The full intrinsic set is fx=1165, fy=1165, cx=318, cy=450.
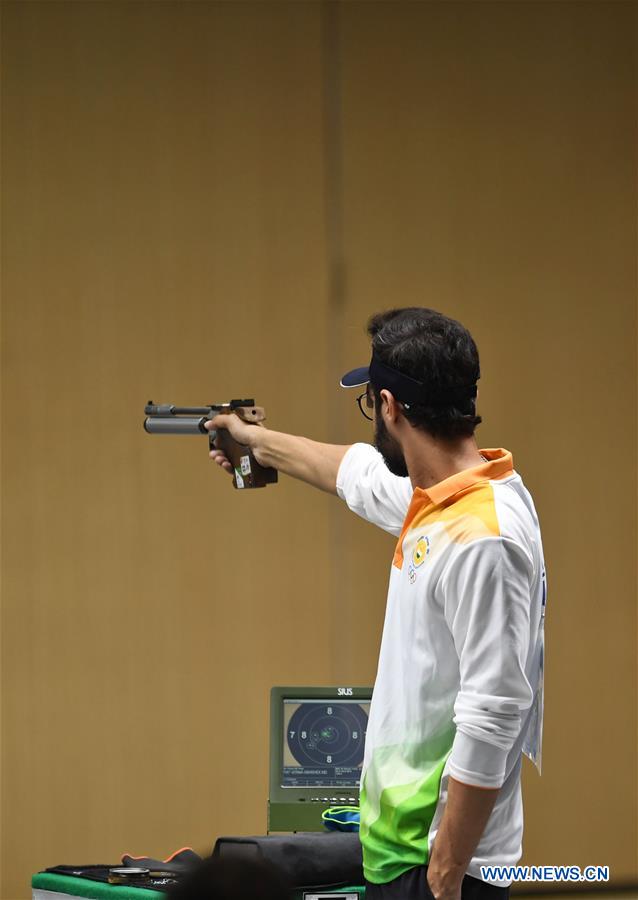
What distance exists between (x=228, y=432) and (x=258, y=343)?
1370 mm

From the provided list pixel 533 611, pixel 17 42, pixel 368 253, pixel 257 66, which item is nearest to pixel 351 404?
pixel 368 253

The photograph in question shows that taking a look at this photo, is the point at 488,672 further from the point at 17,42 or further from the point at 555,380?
the point at 17,42

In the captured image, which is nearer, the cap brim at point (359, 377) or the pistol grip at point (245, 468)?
the cap brim at point (359, 377)

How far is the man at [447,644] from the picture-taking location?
1588 mm

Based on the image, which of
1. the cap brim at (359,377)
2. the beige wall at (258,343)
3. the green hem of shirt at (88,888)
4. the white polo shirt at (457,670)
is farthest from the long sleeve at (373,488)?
the beige wall at (258,343)

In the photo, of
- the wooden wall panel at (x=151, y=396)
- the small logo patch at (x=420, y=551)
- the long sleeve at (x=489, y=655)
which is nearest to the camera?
the long sleeve at (x=489, y=655)

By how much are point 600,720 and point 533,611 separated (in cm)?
254

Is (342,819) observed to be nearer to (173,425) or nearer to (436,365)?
(173,425)

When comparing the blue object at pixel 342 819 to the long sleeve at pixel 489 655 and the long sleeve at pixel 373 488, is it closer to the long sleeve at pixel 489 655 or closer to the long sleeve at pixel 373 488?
the long sleeve at pixel 373 488

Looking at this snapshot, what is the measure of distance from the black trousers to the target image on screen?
2.94 feet

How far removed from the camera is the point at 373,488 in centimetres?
219

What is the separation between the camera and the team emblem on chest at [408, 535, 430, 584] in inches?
66.2


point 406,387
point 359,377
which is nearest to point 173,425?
point 359,377

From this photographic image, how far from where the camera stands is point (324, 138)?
13.1 feet
